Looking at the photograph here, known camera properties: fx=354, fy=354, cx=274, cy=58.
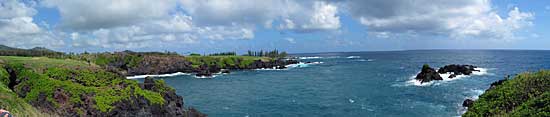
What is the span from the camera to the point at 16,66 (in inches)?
1700

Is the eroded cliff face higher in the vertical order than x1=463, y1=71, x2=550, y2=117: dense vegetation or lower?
lower

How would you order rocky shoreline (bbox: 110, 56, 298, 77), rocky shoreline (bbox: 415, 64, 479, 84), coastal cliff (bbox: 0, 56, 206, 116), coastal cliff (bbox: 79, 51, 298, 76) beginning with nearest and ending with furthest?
coastal cliff (bbox: 0, 56, 206, 116), rocky shoreline (bbox: 415, 64, 479, 84), rocky shoreline (bbox: 110, 56, 298, 77), coastal cliff (bbox: 79, 51, 298, 76)

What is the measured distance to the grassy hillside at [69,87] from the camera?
34.5 metres

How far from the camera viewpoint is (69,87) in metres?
36.8

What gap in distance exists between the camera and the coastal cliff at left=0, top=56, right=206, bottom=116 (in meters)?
34.4

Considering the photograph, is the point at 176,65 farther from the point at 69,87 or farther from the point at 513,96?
the point at 513,96

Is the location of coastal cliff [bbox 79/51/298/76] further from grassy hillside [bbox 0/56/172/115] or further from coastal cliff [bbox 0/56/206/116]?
coastal cliff [bbox 0/56/206/116]

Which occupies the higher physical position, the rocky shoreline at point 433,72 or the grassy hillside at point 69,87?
the grassy hillside at point 69,87

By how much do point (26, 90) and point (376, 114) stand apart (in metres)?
39.3

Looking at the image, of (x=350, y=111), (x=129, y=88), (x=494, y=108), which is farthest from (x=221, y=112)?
(x=494, y=108)

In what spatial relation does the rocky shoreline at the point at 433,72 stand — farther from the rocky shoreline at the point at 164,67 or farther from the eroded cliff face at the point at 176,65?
the eroded cliff face at the point at 176,65

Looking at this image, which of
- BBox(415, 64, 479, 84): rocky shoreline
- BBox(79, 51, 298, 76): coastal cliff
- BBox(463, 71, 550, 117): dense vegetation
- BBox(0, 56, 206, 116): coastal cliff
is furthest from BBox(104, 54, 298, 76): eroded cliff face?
BBox(463, 71, 550, 117): dense vegetation

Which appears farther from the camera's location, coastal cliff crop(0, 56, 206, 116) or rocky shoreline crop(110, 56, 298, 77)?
rocky shoreline crop(110, 56, 298, 77)

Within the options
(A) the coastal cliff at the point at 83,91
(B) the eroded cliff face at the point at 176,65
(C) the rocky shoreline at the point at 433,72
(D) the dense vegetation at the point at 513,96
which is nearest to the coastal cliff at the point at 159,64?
(B) the eroded cliff face at the point at 176,65
